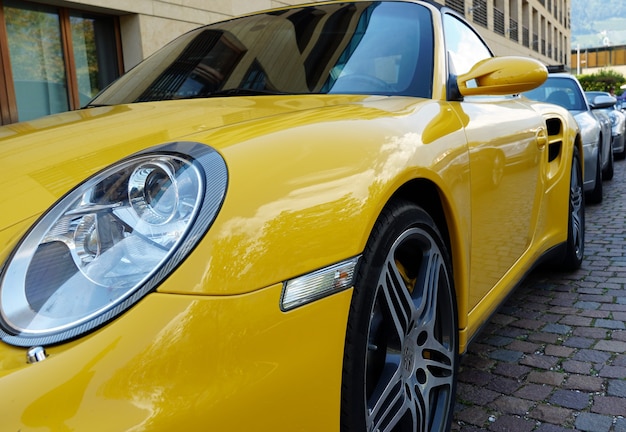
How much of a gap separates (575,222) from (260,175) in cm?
307

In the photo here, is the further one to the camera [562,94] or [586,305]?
[562,94]

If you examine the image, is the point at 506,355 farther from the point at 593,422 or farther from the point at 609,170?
the point at 609,170

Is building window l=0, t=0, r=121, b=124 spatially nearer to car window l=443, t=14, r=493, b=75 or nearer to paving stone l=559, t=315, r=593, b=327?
car window l=443, t=14, r=493, b=75

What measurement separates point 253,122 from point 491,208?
108 centimetres

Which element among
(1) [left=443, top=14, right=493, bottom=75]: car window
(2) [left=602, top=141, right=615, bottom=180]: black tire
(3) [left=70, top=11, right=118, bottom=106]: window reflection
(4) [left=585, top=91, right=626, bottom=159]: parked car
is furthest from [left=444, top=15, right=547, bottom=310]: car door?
(4) [left=585, top=91, right=626, bottom=159]: parked car

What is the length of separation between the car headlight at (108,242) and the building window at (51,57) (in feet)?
18.8

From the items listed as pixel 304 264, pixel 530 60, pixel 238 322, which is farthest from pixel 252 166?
pixel 530 60

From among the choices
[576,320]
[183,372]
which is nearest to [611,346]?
[576,320]

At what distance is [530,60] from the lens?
7.89ft

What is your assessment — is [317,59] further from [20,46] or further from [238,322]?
[20,46]

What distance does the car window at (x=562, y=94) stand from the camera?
6.61 meters

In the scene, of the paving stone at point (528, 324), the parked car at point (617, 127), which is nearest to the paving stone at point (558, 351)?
the paving stone at point (528, 324)

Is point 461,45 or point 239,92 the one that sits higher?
point 461,45

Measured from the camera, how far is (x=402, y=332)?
5.11 ft
